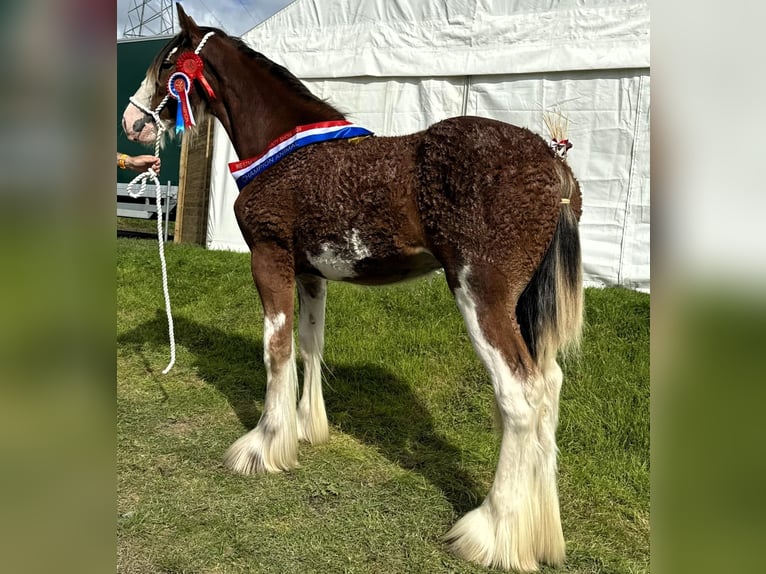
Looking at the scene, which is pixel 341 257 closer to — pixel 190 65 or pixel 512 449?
pixel 512 449

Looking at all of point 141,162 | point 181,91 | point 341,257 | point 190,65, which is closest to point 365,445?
point 341,257

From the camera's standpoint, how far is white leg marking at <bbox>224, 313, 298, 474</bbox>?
2934 mm

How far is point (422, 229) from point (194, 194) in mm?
7865

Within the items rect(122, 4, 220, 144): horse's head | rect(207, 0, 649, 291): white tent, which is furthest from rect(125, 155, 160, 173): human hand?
rect(207, 0, 649, 291): white tent

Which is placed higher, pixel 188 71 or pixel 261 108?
pixel 188 71

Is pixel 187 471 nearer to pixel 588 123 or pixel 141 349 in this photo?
pixel 141 349

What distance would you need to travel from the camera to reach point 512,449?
7.23ft

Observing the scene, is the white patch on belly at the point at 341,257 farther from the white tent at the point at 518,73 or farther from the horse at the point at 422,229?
the white tent at the point at 518,73

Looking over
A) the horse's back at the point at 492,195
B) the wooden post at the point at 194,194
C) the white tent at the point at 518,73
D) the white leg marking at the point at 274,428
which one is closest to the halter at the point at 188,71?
the white leg marking at the point at 274,428

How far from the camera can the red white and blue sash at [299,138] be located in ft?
9.22

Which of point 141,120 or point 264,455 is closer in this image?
point 264,455
